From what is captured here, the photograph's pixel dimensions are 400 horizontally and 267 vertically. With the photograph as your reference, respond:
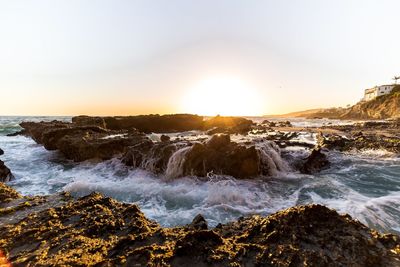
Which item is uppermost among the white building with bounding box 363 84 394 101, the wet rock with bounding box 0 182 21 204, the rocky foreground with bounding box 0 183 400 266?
the white building with bounding box 363 84 394 101

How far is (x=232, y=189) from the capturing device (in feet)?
28.8

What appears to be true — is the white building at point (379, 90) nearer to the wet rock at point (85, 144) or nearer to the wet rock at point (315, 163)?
the wet rock at point (315, 163)

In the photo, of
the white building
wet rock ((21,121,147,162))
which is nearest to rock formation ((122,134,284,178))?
wet rock ((21,121,147,162))

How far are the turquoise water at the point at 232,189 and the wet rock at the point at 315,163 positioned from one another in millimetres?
460

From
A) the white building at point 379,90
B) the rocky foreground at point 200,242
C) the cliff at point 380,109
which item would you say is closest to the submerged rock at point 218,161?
the rocky foreground at point 200,242

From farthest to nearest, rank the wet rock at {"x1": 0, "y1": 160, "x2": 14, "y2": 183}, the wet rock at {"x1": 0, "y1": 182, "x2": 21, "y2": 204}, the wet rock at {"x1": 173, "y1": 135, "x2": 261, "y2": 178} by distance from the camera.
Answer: the wet rock at {"x1": 173, "y1": 135, "x2": 261, "y2": 178}, the wet rock at {"x1": 0, "y1": 160, "x2": 14, "y2": 183}, the wet rock at {"x1": 0, "y1": 182, "x2": 21, "y2": 204}

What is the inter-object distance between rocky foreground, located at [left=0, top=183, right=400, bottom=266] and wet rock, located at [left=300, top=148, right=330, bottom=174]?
30.3 ft

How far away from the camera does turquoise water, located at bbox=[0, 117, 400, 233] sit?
7258 mm

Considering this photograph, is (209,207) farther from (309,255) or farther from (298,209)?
(309,255)

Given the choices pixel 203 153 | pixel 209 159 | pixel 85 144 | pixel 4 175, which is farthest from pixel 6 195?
pixel 85 144

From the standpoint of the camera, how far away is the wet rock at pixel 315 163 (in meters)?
12.4

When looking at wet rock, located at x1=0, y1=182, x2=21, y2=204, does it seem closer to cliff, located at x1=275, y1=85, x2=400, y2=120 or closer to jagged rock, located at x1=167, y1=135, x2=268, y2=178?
jagged rock, located at x1=167, y1=135, x2=268, y2=178

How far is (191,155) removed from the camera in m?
11.2

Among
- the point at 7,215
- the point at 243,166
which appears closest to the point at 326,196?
the point at 243,166
